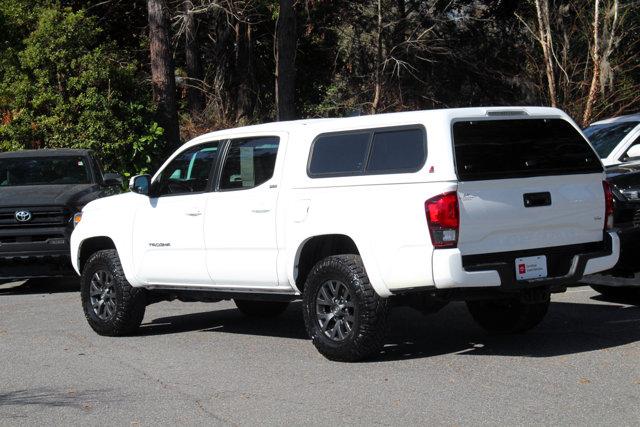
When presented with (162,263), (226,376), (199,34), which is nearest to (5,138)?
(199,34)

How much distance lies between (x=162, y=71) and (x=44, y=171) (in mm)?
9273

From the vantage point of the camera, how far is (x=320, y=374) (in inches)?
325

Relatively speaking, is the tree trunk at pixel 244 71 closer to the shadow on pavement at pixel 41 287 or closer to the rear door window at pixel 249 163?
the shadow on pavement at pixel 41 287

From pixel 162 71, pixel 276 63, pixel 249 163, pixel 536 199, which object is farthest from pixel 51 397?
pixel 276 63

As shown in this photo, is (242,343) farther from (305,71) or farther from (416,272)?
(305,71)

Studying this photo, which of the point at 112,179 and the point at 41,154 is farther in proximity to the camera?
the point at 41,154

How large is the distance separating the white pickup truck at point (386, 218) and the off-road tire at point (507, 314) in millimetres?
13

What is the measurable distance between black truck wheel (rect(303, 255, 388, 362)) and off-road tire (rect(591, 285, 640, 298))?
3722mm

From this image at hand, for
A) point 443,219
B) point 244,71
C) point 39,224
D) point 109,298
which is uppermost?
point 244,71

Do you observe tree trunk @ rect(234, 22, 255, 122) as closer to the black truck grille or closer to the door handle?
the black truck grille

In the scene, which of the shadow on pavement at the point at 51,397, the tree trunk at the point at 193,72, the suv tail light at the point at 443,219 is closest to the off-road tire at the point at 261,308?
the shadow on pavement at the point at 51,397

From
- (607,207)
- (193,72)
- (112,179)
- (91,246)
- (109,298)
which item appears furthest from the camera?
(193,72)

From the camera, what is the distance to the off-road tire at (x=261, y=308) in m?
11.5

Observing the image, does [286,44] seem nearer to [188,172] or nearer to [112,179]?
[112,179]
